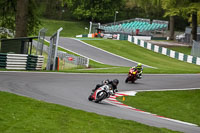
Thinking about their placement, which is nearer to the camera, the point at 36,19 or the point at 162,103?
the point at 162,103

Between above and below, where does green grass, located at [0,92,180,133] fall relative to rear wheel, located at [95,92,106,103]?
above

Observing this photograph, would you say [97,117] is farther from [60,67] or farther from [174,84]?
[60,67]

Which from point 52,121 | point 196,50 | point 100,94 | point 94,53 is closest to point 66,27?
point 94,53

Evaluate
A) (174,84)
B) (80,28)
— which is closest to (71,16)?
(80,28)

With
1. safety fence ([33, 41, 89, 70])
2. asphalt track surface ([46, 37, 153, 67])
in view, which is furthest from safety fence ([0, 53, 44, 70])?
asphalt track surface ([46, 37, 153, 67])

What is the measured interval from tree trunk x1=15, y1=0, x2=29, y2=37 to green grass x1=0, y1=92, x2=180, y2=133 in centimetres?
1708

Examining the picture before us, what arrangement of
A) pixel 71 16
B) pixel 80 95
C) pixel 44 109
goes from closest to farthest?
1. pixel 44 109
2. pixel 80 95
3. pixel 71 16

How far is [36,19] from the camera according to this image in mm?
31266

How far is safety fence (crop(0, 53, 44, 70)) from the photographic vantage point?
71.3ft

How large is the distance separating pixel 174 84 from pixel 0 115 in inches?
638

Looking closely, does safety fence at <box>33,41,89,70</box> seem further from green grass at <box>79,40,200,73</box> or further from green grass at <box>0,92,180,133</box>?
green grass at <box>0,92,180,133</box>

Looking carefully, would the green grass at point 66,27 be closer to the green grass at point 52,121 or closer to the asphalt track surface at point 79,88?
the asphalt track surface at point 79,88

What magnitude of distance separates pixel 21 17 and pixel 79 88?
1163 centimetres

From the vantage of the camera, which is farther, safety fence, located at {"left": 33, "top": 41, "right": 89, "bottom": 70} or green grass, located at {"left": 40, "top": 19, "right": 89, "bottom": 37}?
green grass, located at {"left": 40, "top": 19, "right": 89, "bottom": 37}
